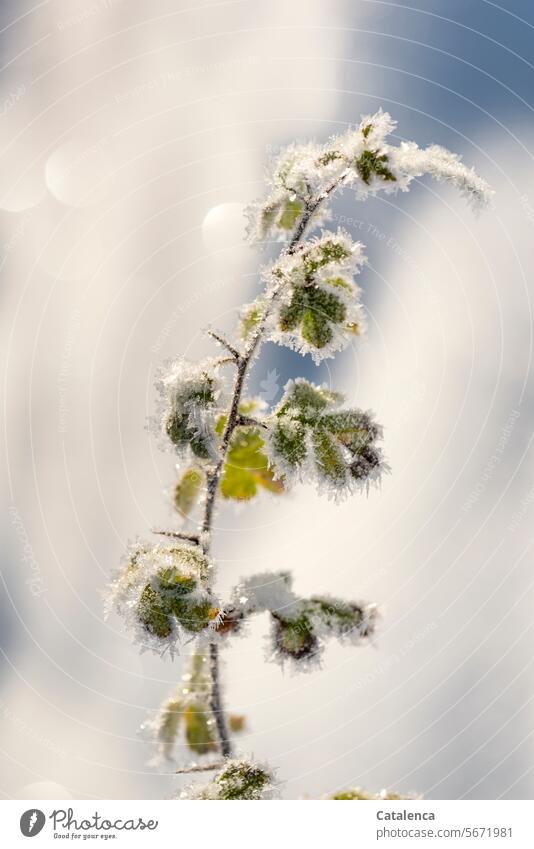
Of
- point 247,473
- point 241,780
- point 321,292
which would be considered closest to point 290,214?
point 321,292

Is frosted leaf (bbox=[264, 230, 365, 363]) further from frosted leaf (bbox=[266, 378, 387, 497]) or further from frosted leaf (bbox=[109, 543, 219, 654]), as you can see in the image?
frosted leaf (bbox=[109, 543, 219, 654])

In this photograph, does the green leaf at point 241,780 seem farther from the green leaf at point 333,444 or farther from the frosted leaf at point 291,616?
the green leaf at point 333,444

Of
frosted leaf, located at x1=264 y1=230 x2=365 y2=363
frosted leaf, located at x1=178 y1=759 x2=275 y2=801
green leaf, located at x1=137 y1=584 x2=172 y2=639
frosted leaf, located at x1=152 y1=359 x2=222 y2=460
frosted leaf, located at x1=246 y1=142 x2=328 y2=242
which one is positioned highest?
frosted leaf, located at x1=246 y1=142 x2=328 y2=242

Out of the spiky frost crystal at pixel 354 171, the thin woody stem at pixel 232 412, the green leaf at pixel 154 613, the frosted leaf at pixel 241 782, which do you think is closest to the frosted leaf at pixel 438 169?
the spiky frost crystal at pixel 354 171

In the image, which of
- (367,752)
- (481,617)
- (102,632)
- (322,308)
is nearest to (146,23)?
(322,308)

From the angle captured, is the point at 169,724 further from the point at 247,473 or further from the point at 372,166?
the point at 372,166

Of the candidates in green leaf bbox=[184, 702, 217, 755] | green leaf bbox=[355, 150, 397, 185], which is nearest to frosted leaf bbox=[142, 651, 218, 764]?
green leaf bbox=[184, 702, 217, 755]
